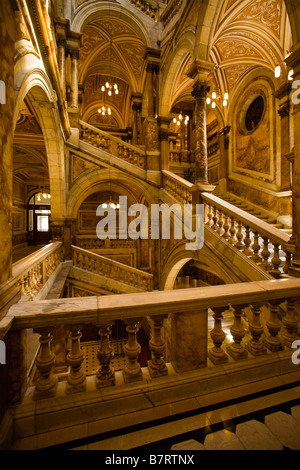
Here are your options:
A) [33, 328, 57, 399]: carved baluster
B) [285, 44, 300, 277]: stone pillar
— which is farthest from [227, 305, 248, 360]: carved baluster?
[285, 44, 300, 277]: stone pillar

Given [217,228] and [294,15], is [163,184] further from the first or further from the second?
[294,15]

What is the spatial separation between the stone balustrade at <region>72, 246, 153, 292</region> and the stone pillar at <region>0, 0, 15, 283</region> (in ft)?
20.4

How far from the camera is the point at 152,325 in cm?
167

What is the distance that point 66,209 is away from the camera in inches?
294

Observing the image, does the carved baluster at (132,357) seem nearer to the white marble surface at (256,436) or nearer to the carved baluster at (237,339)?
the white marble surface at (256,436)

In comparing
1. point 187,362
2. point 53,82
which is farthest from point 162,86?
point 187,362

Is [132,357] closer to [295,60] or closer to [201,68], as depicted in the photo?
[295,60]

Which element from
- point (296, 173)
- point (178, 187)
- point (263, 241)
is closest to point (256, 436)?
point (263, 241)

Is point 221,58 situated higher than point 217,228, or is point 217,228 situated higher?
point 221,58

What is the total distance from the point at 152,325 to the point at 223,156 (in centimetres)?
1108

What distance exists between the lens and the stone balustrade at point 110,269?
7.77 m

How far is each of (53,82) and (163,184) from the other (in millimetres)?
4706

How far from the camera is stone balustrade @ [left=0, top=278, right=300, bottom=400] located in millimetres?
1419

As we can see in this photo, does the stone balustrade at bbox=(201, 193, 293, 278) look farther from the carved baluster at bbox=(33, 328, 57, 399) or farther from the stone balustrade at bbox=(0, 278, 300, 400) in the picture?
the carved baluster at bbox=(33, 328, 57, 399)
